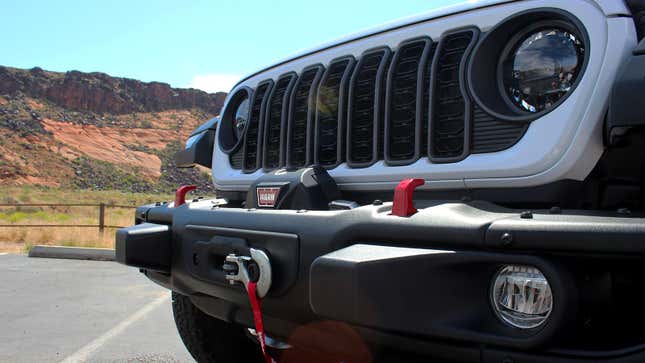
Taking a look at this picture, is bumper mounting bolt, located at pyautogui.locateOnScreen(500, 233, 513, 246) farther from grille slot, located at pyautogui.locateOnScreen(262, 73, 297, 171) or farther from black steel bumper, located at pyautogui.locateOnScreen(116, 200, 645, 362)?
grille slot, located at pyautogui.locateOnScreen(262, 73, 297, 171)

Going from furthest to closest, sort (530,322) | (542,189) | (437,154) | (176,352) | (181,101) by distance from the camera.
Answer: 1. (181,101)
2. (176,352)
3. (437,154)
4. (542,189)
5. (530,322)

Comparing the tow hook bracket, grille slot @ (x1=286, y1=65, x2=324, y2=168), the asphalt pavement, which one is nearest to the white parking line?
the asphalt pavement

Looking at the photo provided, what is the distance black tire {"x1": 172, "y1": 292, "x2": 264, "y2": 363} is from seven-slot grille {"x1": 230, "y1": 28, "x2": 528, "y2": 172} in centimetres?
74

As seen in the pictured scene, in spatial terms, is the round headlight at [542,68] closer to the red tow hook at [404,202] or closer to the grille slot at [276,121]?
the red tow hook at [404,202]

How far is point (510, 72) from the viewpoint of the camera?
192cm

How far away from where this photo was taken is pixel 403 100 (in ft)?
7.27

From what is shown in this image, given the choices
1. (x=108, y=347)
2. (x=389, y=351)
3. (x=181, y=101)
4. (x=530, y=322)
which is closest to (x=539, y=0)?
(x=530, y=322)

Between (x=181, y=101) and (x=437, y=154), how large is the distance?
2851 inches

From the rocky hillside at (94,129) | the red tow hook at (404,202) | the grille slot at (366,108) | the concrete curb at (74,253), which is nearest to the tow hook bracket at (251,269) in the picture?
the red tow hook at (404,202)

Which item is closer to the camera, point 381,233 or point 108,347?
point 381,233

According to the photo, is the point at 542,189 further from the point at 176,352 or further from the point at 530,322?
the point at 176,352

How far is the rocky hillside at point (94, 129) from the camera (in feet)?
154

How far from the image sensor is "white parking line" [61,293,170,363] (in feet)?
13.0

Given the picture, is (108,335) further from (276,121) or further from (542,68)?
(542,68)
